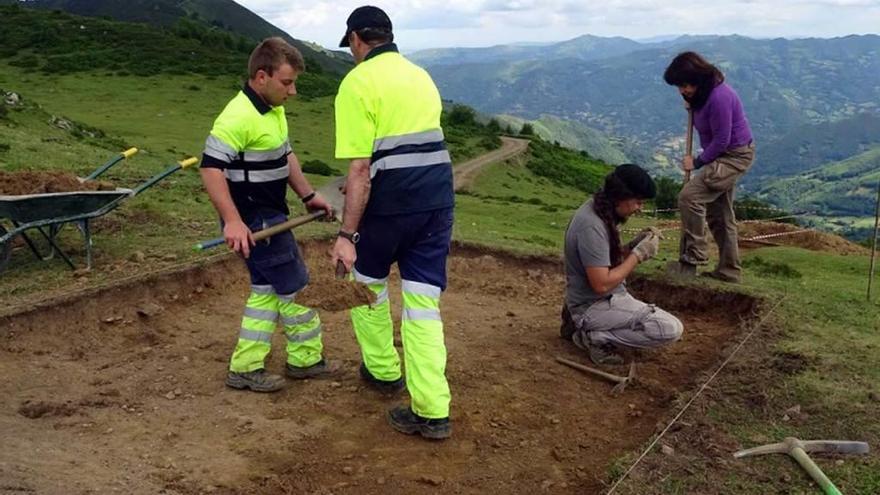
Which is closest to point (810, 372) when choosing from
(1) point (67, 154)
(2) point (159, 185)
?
(2) point (159, 185)

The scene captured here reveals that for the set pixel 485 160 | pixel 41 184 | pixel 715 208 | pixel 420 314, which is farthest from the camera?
pixel 485 160

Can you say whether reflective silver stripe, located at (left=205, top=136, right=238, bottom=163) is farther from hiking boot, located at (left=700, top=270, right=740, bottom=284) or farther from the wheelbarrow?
hiking boot, located at (left=700, top=270, right=740, bottom=284)

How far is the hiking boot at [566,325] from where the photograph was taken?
685cm

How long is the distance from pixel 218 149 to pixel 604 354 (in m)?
3.44

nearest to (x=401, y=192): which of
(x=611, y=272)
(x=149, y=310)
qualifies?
(x=611, y=272)

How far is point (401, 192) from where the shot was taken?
4.74 meters

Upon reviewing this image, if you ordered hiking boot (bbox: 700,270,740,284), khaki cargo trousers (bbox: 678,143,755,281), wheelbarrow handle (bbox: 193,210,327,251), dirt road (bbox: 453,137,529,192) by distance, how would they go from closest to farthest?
1. wheelbarrow handle (bbox: 193,210,327,251)
2. khaki cargo trousers (bbox: 678,143,755,281)
3. hiking boot (bbox: 700,270,740,284)
4. dirt road (bbox: 453,137,529,192)

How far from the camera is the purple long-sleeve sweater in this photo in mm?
7610

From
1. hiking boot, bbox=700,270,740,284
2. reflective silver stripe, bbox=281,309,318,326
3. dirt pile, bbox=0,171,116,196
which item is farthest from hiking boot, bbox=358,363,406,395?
dirt pile, bbox=0,171,116,196

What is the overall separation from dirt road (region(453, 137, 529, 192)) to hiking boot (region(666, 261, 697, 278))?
17.9 m

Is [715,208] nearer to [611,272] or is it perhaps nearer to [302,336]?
[611,272]

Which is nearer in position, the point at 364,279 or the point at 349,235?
the point at 349,235

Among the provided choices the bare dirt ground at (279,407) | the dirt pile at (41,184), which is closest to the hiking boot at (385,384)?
the bare dirt ground at (279,407)

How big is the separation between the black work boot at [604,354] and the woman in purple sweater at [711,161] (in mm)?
2256
